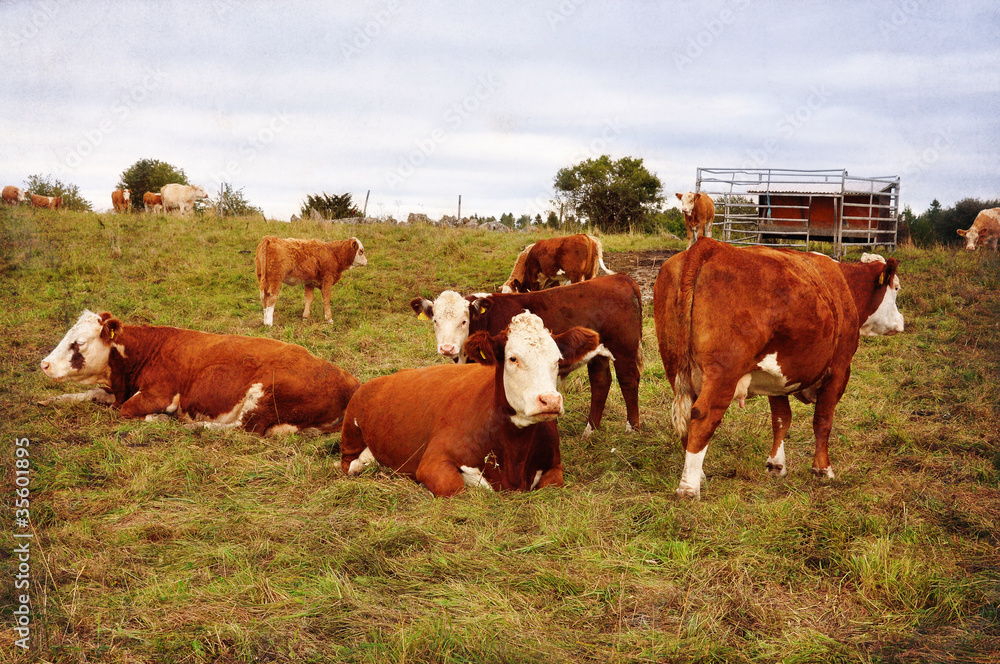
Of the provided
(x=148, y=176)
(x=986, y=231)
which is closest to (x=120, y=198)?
(x=148, y=176)

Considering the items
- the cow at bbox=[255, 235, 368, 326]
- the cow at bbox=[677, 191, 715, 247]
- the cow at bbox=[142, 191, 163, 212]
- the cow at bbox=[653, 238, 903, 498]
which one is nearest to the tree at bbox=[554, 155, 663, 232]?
the cow at bbox=[677, 191, 715, 247]

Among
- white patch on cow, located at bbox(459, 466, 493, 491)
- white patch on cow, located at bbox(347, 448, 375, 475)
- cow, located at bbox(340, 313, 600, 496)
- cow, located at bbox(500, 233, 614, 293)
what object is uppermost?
cow, located at bbox(500, 233, 614, 293)

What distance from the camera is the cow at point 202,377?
746cm

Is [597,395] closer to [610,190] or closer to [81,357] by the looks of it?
[81,357]

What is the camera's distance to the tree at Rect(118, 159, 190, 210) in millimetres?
38594

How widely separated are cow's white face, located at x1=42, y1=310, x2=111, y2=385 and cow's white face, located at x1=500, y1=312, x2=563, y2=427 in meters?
4.96

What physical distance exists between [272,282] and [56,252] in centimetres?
609

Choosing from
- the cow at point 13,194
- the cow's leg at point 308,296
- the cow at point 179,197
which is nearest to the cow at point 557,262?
the cow's leg at point 308,296

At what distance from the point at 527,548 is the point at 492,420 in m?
1.32

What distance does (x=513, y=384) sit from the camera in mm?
5184

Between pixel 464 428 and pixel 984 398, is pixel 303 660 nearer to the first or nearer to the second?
pixel 464 428

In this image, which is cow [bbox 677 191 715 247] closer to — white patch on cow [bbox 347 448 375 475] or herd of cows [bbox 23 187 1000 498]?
herd of cows [bbox 23 187 1000 498]

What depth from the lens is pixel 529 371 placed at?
16.8 ft

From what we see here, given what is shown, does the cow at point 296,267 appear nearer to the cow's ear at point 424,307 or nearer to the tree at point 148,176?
the cow's ear at point 424,307
